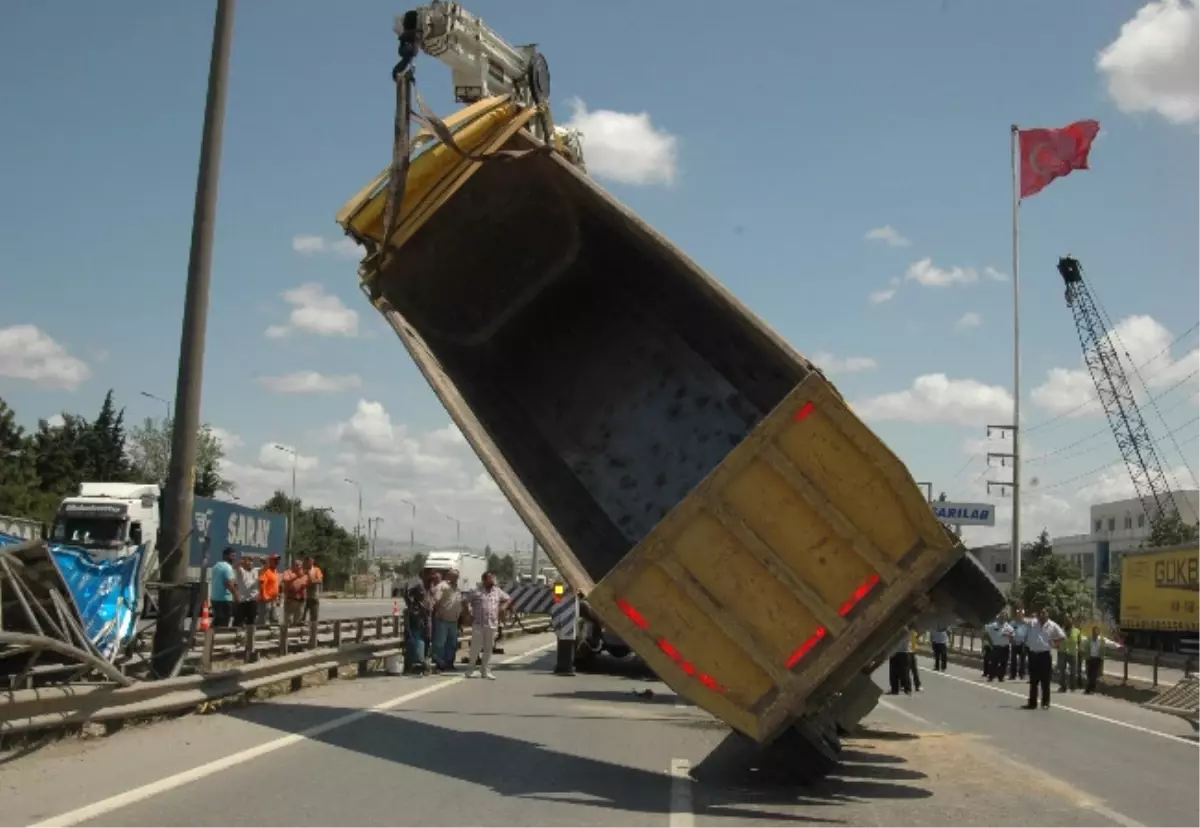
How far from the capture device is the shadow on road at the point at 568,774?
8.42 metres

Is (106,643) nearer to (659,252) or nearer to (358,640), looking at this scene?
(659,252)

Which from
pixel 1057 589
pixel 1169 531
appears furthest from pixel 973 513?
pixel 1169 531

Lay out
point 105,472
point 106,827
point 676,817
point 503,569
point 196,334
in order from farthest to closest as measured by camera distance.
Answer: point 503,569
point 105,472
point 196,334
point 676,817
point 106,827

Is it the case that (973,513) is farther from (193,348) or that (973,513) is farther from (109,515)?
(193,348)

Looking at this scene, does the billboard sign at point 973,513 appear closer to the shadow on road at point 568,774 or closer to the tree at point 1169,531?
the tree at point 1169,531

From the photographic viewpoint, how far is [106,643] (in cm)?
1092

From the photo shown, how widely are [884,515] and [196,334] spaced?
7754 millimetres

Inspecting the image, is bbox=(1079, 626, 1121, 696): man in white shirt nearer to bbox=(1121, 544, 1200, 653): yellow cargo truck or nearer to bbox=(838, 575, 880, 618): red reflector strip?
bbox=(1121, 544, 1200, 653): yellow cargo truck

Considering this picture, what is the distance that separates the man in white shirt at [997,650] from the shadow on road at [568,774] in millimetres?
17481

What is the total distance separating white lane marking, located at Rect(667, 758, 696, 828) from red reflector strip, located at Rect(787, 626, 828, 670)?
1168 millimetres

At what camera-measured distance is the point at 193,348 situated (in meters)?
12.9

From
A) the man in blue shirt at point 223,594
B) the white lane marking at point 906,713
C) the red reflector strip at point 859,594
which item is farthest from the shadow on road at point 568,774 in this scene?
the man in blue shirt at point 223,594

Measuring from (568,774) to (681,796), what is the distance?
1.15 meters

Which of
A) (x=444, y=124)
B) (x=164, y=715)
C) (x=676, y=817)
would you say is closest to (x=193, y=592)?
(x=164, y=715)
